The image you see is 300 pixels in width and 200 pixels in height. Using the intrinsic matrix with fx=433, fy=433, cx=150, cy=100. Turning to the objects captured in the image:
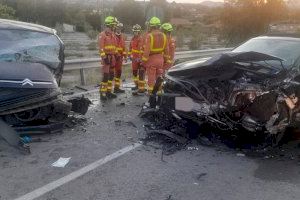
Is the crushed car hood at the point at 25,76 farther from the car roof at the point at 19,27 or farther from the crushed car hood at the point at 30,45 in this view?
the car roof at the point at 19,27

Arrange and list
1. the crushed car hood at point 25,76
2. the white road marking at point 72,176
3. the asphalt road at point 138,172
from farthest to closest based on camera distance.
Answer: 1. the crushed car hood at point 25,76
2. the asphalt road at point 138,172
3. the white road marking at point 72,176

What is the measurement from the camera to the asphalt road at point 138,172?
4.60 metres

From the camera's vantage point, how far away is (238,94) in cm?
601

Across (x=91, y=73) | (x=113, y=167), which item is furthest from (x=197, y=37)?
(x=113, y=167)

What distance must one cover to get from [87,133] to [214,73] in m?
2.19

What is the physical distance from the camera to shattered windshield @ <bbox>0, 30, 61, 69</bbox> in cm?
641

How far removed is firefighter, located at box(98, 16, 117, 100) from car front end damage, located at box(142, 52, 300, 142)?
3.37 metres

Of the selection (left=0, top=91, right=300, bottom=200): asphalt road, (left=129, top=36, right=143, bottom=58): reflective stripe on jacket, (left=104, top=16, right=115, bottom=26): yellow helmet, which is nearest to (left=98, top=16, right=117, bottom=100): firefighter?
(left=104, top=16, right=115, bottom=26): yellow helmet

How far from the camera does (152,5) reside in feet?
41.8

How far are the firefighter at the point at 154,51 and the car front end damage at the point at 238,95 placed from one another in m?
2.53

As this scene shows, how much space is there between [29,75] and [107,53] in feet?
13.1

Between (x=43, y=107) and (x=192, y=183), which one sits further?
(x=43, y=107)

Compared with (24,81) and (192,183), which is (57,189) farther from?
(24,81)

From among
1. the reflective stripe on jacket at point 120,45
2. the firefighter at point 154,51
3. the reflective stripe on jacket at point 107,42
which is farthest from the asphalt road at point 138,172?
the reflective stripe on jacket at point 120,45
